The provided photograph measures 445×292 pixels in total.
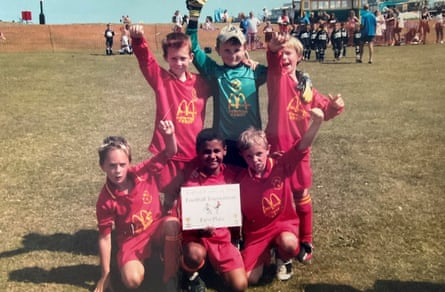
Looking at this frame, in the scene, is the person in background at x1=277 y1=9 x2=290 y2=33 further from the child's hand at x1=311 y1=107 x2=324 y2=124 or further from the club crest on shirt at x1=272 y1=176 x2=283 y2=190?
the club crest on shirt at x1=272 y1=176 x2=283 y2=190

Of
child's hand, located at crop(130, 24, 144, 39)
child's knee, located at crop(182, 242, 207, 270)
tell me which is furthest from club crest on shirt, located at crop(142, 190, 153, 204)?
child's hand, located at crop(130, 24, 144, 39)

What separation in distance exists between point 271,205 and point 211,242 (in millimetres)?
476

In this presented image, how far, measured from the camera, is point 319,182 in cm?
544

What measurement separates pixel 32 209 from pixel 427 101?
7.39 meters

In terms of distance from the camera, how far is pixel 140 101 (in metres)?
7.85

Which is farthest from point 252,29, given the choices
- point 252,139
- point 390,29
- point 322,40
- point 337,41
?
point 390,29

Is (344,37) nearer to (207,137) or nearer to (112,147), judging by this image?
(207,137)

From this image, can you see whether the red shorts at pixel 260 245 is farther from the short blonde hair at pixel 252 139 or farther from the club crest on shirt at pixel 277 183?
the short blonde hair at pixel 252 139

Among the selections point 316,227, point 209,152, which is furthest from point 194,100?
point 316,227

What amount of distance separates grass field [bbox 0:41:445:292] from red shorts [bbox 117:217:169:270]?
1.15ft

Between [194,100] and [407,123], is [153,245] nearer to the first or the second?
[194,100]

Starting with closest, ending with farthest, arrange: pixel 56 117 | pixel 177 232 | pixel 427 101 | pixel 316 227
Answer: pixel 177 232 < pixel 316 227 < pixel 56 117 < pixel 427 101

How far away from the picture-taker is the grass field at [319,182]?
12.1ft

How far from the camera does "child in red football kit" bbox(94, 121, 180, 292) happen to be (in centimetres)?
334
